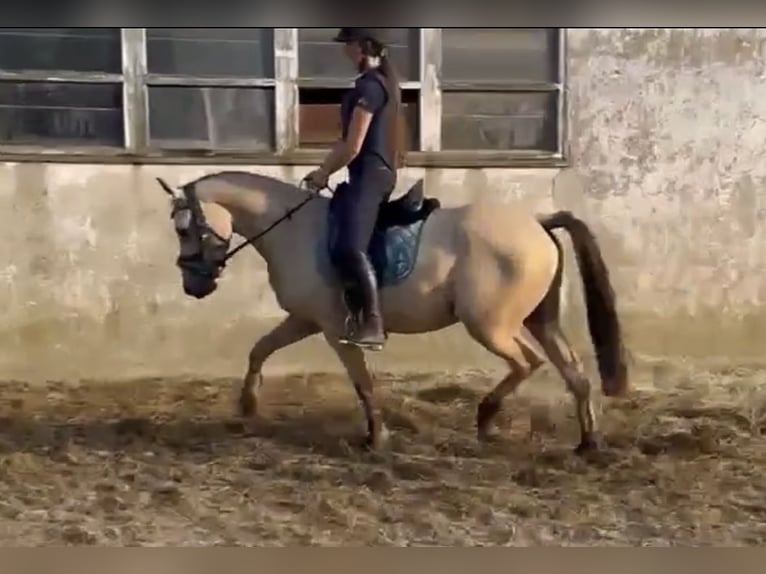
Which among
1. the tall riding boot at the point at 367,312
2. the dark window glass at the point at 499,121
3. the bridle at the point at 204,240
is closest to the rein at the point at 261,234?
the bridle at the point at 204,240

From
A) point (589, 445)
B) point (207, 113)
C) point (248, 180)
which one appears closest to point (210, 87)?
point (207, 113)

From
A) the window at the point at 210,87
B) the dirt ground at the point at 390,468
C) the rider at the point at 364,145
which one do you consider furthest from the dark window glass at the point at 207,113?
the dirt ground at the point at 390,468

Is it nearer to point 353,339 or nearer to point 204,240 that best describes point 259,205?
point 204,240

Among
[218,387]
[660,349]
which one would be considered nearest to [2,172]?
[218,387]

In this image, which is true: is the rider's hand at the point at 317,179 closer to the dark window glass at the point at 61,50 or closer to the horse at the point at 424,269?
the horse at the point at 424,269

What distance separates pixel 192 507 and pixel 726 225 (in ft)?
2.85

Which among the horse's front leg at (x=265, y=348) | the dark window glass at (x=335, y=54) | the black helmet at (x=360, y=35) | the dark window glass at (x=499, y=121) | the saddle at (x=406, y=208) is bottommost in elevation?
the horse's front leg at (x=265, y=348)

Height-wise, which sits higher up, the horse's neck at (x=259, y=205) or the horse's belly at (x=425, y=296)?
the horse's neck at (x=259, y=205)

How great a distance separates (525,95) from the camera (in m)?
1.73

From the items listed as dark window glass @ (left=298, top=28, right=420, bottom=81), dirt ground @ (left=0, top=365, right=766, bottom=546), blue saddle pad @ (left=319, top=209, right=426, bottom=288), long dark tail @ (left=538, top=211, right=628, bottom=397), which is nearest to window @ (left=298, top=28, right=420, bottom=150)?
dark window glass @ (left=298, top=28, right=420, bottom=81)

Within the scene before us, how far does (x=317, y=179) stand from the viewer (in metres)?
1.71

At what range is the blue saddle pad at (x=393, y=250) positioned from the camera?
171 cm

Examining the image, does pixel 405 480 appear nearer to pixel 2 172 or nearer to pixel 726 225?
pixel 726 225

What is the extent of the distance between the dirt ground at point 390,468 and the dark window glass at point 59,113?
14.2 inches
